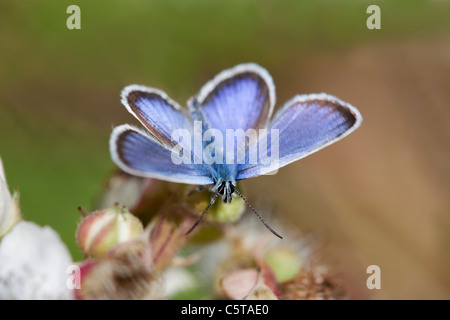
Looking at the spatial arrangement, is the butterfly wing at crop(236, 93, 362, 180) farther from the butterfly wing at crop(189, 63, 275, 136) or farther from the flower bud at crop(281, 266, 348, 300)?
the flower bud at crop(281, 266, 348, 300)

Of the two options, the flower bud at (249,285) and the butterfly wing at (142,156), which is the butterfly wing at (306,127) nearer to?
the butterfly wing at (142,156)

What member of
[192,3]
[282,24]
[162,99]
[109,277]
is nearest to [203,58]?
[192,3]

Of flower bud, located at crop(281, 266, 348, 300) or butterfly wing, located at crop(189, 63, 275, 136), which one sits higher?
butterfly wing, located at crop(189, 63, 275, 136)

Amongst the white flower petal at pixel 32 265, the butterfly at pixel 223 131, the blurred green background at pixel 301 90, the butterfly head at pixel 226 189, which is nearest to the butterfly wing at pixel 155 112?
the butterfly at pixel 223 131

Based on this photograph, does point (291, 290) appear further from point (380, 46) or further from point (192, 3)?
point (380, 46)

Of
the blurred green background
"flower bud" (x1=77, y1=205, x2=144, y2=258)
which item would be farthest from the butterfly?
the blurred green background
